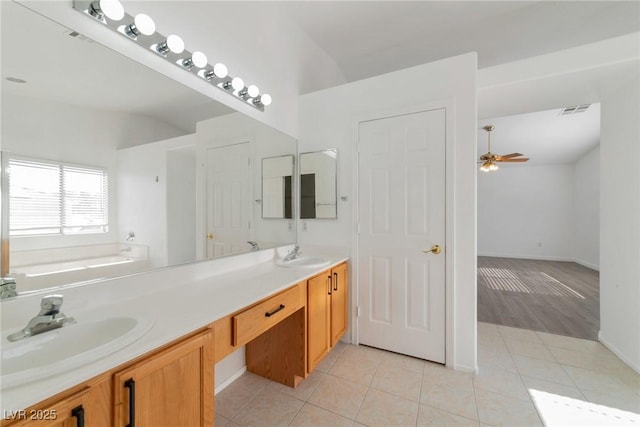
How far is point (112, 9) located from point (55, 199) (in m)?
0.85

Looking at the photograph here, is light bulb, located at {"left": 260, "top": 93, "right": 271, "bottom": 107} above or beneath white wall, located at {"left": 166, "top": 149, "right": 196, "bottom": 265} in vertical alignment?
above

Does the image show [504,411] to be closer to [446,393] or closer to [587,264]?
[446,393]

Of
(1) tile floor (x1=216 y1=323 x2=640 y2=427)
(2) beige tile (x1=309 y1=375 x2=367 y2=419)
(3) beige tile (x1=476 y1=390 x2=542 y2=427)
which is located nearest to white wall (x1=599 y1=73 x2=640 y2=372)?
(1) tile floor (x1=216 y1=323 x2=640 y2=427)

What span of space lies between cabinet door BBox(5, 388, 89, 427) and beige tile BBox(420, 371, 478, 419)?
179cm

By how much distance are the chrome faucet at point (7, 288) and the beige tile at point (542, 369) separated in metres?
3.03

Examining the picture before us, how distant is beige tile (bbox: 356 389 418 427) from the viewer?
1.47 metres

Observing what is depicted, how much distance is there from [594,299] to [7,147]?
19.4ft

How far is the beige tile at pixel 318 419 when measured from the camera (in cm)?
146

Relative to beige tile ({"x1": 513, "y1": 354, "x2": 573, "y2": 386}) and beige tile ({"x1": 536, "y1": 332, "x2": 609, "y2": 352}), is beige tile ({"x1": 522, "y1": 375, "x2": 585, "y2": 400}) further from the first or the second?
beige tile ({"x1": 536, "y1": 332, "x2": 609, "y2": 352})

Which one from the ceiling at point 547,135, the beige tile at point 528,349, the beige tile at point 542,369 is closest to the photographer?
the beige tile at point 542,369

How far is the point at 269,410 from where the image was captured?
157 cm

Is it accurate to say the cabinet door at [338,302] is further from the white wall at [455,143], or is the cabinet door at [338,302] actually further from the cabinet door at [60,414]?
the cabinet door at [60,414]

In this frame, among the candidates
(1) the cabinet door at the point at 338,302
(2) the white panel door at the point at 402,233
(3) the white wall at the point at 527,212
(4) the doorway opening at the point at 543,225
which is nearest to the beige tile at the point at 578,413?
(2) the white panel door at the point at 402,233

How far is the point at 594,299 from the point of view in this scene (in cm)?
353
